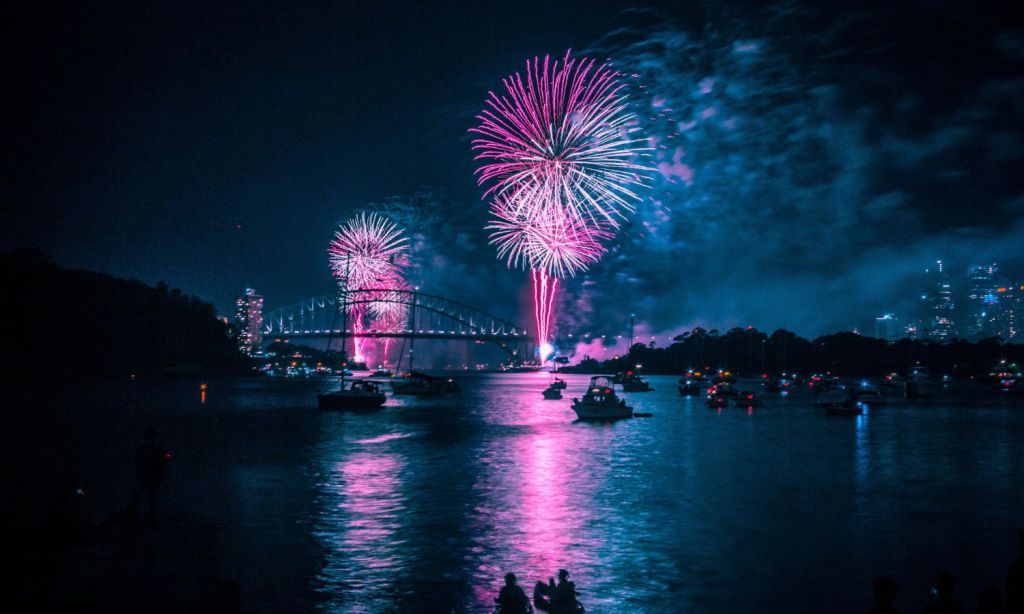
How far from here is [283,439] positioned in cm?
3828

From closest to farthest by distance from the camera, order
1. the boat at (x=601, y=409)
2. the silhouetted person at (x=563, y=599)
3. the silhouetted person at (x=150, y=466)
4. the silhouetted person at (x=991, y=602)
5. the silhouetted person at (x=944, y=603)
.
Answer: the silhouetted person at (x=944, y=603)
the silhouetted person at (x=991, y=602)
the silhouetted person at (x=563, y=599)
the silhouetted person at (x=150, y=466)
the boat at (x=601, y=409)

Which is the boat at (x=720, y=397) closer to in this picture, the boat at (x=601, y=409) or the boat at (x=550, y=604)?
the boat at (x=601, y=409)

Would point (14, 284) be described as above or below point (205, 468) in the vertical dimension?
above

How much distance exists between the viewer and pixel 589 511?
19.9m

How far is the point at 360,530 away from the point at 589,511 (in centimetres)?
608

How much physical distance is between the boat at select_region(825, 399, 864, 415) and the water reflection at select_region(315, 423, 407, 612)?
139 feet

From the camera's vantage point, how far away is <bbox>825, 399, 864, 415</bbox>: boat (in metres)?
59.9

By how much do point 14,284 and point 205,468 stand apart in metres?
127

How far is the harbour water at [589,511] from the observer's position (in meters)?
13.1

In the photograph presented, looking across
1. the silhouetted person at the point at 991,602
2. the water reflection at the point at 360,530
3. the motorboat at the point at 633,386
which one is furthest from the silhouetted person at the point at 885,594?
the motorboat at the point at 633,386

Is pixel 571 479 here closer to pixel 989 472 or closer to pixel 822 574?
pixel 822 574

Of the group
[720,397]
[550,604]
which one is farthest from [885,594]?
[720,397]

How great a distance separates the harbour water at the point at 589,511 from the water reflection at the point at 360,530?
64 millimetres

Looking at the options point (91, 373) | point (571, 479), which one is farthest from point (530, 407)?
point (91, 373)
